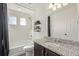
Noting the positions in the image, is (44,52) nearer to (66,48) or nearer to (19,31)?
(66,48)

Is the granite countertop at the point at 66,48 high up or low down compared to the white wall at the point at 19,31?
down

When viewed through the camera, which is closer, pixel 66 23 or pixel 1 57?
pixel 1 57

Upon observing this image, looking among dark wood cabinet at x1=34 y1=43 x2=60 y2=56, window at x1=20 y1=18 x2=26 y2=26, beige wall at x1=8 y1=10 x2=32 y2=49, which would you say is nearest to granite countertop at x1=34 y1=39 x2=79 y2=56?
dark wood cabinet at x1=34 y1=43 x2=60 y2=56

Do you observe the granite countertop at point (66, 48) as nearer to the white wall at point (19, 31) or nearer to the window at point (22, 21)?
the white wall at point (19, 31)

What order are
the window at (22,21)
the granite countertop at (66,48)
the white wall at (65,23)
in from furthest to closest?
the window at (22,21) < the white wall at (65,23) < the granite countertop at (66,48)

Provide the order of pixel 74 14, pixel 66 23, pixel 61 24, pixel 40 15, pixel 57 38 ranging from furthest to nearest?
pixel 40 15 < pixel 57 38 < pixel 61 24 < pixel 66 23 < pixel 74 14

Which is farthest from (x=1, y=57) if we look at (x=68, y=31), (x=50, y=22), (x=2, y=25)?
(x=50, y=22)

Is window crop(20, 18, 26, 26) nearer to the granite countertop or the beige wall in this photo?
the beige wall

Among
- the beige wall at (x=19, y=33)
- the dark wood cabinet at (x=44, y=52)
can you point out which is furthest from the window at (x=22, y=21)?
the dark wood cabinet at (x=44, y=52)

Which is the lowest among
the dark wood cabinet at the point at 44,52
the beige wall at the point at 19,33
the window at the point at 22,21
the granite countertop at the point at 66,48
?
the dark wood cabinet at the point at 44,52

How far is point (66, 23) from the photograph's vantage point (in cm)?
161

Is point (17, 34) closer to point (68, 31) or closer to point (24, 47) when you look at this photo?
point (24, 47)

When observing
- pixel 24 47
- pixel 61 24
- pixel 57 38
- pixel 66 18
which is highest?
pixel 66 18

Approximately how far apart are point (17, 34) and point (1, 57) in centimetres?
80
